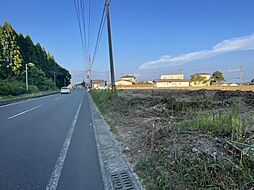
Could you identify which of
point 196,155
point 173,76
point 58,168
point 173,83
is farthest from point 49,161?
point 173,76

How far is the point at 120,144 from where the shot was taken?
230 inches

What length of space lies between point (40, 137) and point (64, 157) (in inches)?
93.7

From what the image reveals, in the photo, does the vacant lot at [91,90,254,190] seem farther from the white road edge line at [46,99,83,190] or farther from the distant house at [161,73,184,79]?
the distant house at [161,73,184,79]

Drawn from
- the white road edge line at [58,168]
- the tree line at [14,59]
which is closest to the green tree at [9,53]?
the tree line at [14,59]

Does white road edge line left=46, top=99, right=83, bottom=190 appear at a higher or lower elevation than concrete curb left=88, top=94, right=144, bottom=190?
higher

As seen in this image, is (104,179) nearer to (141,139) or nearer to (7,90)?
(141,139)

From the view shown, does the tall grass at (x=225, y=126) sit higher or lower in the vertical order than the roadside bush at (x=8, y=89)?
lower

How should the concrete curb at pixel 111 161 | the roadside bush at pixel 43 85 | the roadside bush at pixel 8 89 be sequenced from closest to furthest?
the concrete curb at pixel 111 161 → the roadside bush at pixel 8 89 → the roadside bush at pixel 43 85

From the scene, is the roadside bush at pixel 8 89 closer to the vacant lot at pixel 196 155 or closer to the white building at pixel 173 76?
the vacant lot at pixel 196 155

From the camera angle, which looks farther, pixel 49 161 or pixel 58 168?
pixel 49 161

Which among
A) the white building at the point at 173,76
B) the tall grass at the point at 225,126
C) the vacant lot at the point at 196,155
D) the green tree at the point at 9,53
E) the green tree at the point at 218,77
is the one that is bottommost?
the vacant lot at the point at 196,155

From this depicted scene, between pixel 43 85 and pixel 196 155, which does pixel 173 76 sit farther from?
pixel 196 155

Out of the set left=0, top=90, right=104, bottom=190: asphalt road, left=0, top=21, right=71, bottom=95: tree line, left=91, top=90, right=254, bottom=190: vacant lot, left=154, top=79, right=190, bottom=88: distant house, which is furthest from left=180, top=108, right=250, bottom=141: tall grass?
left=154, top=79, right=190, bottom=88: distant house

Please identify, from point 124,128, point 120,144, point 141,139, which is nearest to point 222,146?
point 141,139
